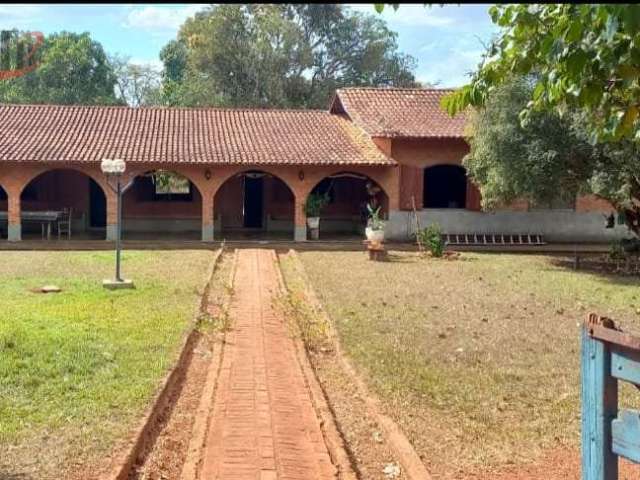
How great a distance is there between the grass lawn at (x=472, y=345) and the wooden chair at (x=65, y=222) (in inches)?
354

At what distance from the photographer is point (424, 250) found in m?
21.1

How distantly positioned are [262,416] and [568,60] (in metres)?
4.08

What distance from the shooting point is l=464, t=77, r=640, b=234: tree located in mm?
16562

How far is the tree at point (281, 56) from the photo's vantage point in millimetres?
39656

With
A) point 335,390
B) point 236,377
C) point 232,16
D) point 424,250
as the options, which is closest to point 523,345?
point 335,390

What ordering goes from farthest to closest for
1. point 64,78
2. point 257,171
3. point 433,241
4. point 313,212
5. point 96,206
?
point 64,78 < point 96,206 < point 257,171 < point 313,212 < point 433,241

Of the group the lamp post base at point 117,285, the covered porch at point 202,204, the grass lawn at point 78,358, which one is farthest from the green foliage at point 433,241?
the lamp post base at point 117,285

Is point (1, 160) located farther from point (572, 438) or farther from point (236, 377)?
point (572, 438)

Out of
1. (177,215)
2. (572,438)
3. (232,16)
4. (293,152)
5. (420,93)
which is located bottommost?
(572,438)

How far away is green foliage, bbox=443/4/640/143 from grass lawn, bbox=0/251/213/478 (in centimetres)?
356

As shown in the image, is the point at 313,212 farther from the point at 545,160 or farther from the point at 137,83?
the point at 137,83

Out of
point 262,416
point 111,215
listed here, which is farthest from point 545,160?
point 262,416

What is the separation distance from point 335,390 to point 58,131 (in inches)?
739

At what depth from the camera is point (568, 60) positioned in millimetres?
3383
